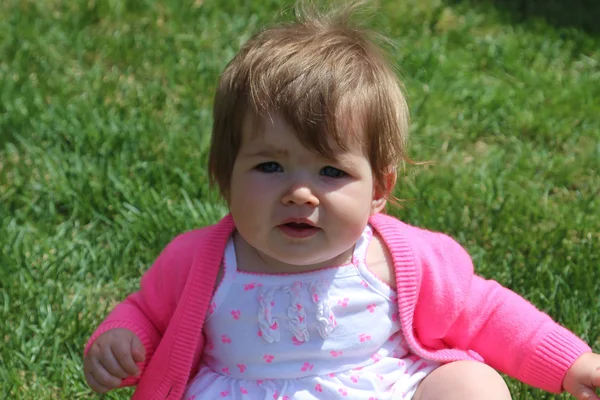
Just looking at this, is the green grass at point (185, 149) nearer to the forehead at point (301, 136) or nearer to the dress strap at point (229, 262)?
the dress strap at point (229, 262)

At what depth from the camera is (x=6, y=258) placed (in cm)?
281

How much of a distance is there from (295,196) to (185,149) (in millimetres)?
1477

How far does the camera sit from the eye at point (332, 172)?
1.98 meters

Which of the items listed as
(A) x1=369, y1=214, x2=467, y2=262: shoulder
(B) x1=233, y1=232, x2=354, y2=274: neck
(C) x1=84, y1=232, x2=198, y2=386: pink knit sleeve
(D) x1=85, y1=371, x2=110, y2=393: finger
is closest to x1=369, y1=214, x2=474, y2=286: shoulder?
(A) x1=369, y1=214, x2=467, y2=262: shoulder

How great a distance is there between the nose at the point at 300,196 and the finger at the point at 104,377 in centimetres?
59

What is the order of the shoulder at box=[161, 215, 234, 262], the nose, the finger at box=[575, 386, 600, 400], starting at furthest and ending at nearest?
1. the shoulder at box=[161, 215, 234, 262]
2. the finger at box=[575, 386, 600, 400]
3. the nose

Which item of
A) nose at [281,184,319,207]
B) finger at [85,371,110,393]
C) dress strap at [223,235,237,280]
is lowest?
finger at [85,371,110,393]

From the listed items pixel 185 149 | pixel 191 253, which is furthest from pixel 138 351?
pixel 185 149

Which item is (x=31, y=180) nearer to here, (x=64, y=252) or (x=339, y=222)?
(x=64, y=252)

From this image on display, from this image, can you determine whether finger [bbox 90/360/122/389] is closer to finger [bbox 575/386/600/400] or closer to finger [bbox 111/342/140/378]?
finger [bbox 111/342/140/378]

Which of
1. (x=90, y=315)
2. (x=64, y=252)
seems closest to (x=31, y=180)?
(x=64, y=252)

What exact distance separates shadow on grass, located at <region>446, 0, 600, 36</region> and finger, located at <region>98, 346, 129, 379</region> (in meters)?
3.09

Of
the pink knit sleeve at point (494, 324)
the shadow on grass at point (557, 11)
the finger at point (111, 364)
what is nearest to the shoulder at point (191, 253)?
the finger at point (111, 364)

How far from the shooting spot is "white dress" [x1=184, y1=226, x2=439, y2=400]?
2062mm
